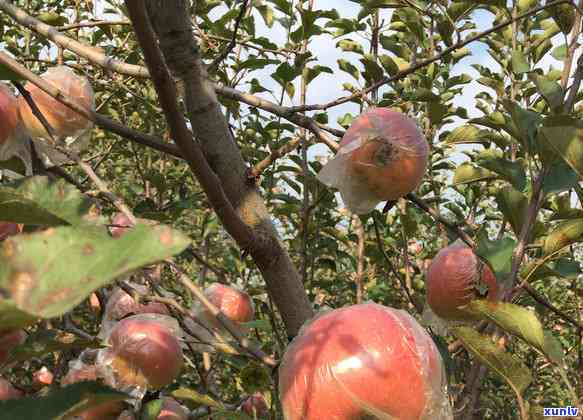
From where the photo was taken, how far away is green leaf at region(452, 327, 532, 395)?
2.54ft

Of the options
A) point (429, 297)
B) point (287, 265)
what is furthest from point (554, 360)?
point (429, 297)

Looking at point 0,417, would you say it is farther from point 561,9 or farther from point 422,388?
point 561,9

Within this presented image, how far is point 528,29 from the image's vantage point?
226cm

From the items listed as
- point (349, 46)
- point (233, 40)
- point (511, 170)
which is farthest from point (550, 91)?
point (349, 46)

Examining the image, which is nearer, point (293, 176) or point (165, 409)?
point (165, 409)

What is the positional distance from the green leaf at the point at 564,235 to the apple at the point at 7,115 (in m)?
0.89

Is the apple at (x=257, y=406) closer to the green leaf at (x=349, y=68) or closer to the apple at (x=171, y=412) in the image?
the apple at (x=171, y=412)

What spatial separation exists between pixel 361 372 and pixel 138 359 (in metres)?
0.58

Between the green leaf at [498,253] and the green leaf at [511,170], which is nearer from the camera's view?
the green leaf at [498,253]

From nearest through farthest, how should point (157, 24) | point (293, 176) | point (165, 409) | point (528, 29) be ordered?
point (157, 24) → point (165, 409) → point (528, 29) → point (293, 176)

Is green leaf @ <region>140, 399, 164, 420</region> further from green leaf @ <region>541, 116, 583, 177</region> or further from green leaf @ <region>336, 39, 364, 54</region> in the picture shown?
green leaf @ <region>336, 39, 364, 54</region>

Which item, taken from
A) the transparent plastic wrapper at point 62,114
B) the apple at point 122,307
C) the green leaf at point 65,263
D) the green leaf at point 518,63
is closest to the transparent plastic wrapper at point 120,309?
the apple at point 122,307

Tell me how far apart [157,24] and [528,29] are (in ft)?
5.91

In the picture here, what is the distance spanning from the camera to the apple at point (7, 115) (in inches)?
34.5
